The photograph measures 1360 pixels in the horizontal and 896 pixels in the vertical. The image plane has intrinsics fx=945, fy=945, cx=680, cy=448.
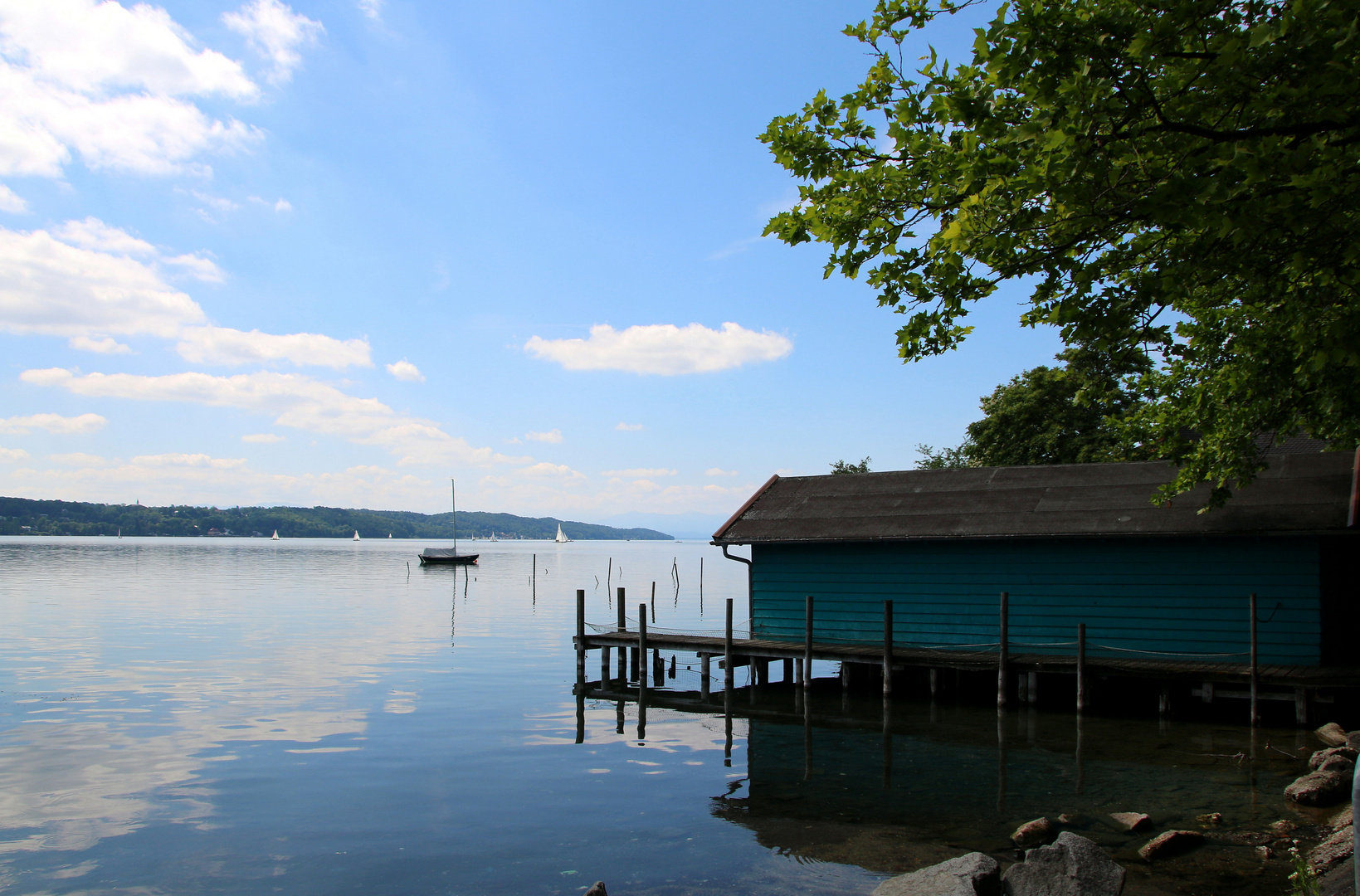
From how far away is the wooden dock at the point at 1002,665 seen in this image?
1739 centimetres

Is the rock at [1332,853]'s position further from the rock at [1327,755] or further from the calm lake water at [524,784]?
the rock at [1327,755]

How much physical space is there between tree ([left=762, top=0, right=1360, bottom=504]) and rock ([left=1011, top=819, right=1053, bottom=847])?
231 inches

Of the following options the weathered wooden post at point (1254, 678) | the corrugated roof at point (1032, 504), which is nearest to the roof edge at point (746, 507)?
the corrugated roof at point (1032, 504)

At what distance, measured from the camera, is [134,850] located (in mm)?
12398

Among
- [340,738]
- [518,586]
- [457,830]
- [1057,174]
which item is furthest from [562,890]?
[518,586]

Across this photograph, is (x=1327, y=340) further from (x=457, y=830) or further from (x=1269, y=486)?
(x=1269, y=486)

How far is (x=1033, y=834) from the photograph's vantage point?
1158cm

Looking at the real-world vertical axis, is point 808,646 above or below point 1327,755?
above

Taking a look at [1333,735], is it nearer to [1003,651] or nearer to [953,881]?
[1003,651]

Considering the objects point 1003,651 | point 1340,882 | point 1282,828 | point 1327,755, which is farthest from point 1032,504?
point 1340,882

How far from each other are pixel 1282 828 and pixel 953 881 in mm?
5638

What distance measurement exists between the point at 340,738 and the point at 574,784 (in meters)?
6.37

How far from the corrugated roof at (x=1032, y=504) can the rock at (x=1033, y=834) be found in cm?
919

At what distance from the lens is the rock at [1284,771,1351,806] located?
12742mm
